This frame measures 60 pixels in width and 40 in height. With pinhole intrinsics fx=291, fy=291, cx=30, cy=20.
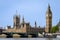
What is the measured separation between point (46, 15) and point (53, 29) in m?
6.00

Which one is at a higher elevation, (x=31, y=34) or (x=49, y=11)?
(x=49, y=11)

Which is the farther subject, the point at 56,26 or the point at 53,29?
the point at 56,26

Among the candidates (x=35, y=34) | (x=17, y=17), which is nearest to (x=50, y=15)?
(x=35, y=34)

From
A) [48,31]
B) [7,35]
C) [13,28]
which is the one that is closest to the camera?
[7,35]

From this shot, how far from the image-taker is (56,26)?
120 meters

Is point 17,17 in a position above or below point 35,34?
above

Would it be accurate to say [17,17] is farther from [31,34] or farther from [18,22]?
[31,34]

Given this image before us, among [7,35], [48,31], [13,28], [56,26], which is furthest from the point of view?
[13,28]

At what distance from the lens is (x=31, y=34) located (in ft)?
305

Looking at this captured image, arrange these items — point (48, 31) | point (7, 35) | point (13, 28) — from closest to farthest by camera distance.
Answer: point (7, 35)
point (48, 31)
point (13, 28)

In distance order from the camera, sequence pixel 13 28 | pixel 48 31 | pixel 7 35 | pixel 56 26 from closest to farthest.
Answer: pixel 7 35 < pixel 48 31 < pixel 56 26 < pixel 13 28

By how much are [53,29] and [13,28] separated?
26.4 meters

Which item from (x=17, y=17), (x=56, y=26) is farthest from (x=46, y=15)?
(x=17, y=17)

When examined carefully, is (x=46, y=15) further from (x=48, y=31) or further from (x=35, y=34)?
(x=35, y=34)
